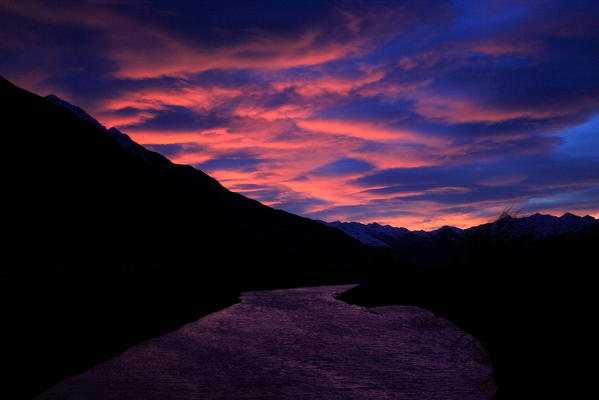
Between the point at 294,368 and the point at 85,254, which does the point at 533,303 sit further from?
the point at 85,254

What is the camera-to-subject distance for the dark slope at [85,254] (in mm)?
25984

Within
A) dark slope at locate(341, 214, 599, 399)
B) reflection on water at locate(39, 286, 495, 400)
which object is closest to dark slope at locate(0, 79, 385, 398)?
reflection on water at locate(39, 286, 495, 400)

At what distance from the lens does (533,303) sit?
16.4 meters

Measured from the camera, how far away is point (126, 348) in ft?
86.8

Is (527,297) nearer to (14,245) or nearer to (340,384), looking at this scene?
(340,384)

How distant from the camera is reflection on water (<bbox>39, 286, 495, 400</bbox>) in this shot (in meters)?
17.0

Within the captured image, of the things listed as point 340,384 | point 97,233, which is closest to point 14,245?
point 97,233

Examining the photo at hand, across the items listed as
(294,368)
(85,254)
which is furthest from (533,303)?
(85,254)

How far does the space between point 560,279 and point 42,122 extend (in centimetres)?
15136

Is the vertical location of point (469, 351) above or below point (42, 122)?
below

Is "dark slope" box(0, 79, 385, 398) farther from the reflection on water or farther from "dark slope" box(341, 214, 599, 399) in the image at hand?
"dark slope" box(341, 214, 599, 399)

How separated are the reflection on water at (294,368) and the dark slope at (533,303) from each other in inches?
68.0

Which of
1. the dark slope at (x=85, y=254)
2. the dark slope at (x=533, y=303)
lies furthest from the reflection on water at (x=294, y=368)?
the dark slope at (x=85, y=254)

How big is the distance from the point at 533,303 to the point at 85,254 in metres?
92.4
